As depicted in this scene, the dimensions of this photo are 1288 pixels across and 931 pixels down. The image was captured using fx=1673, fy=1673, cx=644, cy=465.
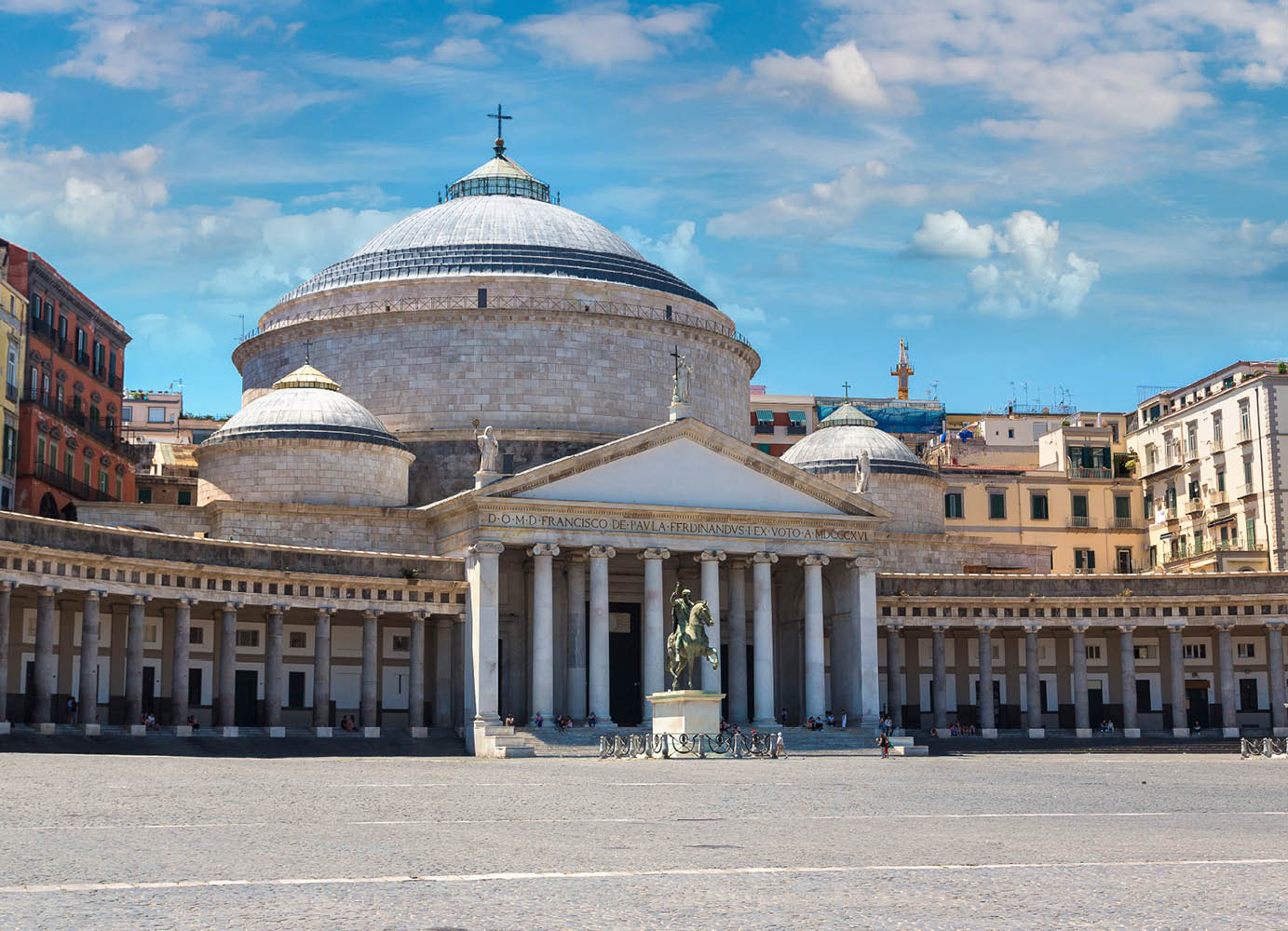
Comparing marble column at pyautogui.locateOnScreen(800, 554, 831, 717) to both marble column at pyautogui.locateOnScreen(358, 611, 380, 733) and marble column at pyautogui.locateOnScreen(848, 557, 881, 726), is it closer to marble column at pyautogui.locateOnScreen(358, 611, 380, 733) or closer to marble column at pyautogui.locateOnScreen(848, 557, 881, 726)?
marble column at pyautogui.locateOnScreen(848, 557, 881, 726)

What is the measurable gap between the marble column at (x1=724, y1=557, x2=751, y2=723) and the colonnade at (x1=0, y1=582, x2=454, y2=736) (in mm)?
10516

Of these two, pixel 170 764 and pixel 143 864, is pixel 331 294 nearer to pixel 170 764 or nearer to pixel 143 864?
pixel 170 764

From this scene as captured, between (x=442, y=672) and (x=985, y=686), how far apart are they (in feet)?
72.7

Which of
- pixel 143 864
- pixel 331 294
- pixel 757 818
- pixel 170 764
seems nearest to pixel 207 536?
pixel 331 294

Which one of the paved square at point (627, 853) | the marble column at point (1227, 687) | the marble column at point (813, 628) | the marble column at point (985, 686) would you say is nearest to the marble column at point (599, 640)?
the marble column at point (813, 628)

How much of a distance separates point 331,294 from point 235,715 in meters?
21.3

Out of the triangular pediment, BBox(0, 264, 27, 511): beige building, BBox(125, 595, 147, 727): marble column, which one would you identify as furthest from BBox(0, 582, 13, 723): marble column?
the triangular pediment

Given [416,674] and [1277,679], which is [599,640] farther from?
[1277,679]

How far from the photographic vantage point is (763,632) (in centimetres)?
6162

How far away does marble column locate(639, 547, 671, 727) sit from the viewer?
2339 inches

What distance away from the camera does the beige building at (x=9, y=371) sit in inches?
2403

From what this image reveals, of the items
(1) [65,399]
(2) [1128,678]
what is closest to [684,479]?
(2) [1128,678]

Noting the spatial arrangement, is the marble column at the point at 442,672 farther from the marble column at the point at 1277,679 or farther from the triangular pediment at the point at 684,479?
Result: the marble column at the point at 1277,679

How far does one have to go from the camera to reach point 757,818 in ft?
81.7
